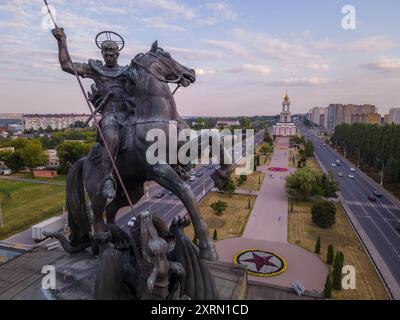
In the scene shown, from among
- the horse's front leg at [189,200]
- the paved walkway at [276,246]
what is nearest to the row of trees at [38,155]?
the paved walkway at [276,246]

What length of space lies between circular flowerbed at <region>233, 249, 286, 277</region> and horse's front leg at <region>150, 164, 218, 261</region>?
44.4 feet

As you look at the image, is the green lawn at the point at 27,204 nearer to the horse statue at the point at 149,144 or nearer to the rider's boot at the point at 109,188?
the horse statue at the point at 149,144

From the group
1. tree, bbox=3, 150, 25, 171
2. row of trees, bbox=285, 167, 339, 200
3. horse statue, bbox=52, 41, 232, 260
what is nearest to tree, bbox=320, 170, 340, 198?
row of trees, bbox=285, 167, 339, 200

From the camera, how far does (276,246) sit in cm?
2342

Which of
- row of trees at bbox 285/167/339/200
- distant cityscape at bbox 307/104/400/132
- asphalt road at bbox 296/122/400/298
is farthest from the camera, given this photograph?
distant cityscape at bbox 307/104/400/132

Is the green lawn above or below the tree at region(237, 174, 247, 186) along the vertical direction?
below

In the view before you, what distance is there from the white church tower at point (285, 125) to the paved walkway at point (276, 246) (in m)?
94.4

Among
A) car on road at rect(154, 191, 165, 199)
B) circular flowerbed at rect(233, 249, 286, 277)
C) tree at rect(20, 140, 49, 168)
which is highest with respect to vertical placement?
tree at rect(20, 140, 49, 168)

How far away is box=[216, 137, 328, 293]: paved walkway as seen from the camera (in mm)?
18891

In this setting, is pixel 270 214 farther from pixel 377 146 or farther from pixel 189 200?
pixel 377 146

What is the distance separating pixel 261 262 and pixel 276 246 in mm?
3148

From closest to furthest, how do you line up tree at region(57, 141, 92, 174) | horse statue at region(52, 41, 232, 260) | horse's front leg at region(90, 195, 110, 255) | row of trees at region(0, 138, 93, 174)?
horse statue at region(52, 41, 232, 260)
horse's front leg at region(90, 195, 110, 255)
tree at region(57, 141, 92, 174)
row of trees at region(0, 138, 93, 174)

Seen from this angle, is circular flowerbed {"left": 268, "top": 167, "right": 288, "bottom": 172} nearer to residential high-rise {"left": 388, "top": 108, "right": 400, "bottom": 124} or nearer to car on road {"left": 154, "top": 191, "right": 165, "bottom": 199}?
car on road {"left": 154, "top": 191, "right": 165, "bottom": 199}
